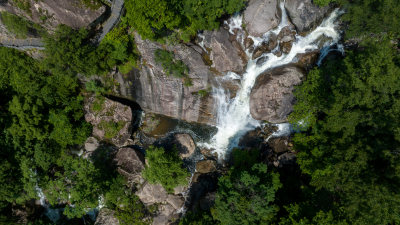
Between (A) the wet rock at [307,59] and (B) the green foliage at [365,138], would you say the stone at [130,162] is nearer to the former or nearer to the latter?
(B) the green foliage at [365,138]

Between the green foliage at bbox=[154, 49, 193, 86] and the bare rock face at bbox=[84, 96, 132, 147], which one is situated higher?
the green foliage at bbox=[154, 49, 193, 86]

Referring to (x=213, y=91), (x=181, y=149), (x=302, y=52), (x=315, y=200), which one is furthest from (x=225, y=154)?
(x=302, y=52)

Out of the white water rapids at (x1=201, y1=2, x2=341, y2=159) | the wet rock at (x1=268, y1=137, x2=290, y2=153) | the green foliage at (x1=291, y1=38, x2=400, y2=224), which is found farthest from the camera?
the wet rock at (x1=268, y1=137, x2=290, y2=153)

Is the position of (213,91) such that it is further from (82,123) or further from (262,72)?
(82,123)

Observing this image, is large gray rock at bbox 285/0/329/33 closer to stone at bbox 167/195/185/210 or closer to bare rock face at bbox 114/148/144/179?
bare rock face at bbox 114/148/144/179

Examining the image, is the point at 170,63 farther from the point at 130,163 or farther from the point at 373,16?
the point at 373,16

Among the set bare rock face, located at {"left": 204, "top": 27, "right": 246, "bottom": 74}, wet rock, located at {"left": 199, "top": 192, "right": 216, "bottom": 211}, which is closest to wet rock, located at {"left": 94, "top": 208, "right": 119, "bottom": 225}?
wet rock, located at {"left": 199, "top": 192, "right": 216, "bottom": 211}
